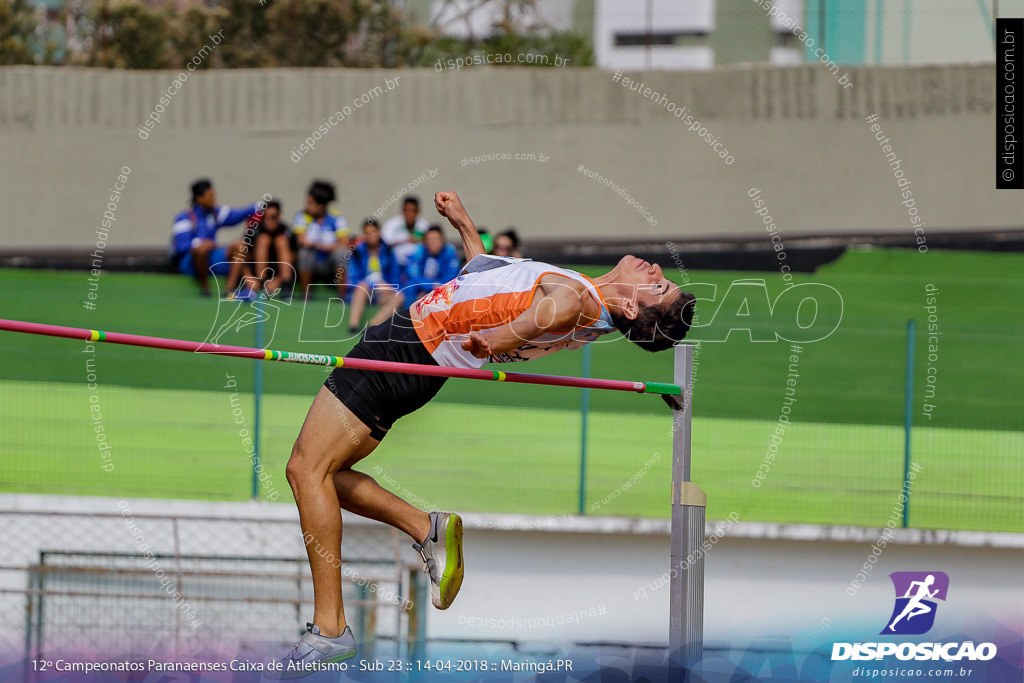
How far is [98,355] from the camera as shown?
8.31 meters

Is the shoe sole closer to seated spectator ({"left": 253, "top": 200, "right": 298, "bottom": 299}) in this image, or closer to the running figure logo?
the running figure logo

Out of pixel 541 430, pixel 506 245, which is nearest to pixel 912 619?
pixel 541 430

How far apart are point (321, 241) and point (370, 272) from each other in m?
0.52

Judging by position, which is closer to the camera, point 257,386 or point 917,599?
point 917,599

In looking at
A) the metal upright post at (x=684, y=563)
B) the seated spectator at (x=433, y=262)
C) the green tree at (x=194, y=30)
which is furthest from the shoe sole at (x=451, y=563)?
the green tree at (x=194, y=30)

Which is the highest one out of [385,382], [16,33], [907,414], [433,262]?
[16,33]

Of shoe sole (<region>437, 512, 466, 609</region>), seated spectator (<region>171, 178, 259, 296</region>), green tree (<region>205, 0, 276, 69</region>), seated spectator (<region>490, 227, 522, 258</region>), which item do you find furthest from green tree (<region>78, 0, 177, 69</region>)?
shoe sole (<region>437, 512, 466, 609</region>)

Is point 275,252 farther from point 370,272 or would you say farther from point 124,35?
point 124,35

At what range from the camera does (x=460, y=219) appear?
15.9ft

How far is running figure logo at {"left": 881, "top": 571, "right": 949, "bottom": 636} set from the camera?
7.35m

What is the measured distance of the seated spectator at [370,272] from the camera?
8.70 metres

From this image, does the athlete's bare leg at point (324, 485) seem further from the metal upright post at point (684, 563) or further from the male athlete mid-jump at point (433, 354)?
the metal upright post at point (684, 563)

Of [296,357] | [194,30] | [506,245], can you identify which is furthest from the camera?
[194,30]

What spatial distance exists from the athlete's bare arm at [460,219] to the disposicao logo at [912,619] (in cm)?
327
